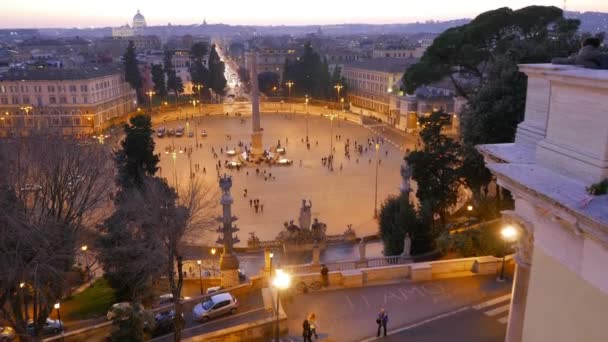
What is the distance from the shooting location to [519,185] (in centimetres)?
603

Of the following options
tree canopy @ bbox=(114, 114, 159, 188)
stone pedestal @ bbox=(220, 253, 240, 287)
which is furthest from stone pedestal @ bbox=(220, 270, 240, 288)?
tree canopy @ bbox=(114, 114, 159, 188)

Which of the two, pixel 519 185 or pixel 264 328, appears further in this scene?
pixel 264 328

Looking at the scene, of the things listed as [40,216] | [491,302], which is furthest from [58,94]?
[491,302]

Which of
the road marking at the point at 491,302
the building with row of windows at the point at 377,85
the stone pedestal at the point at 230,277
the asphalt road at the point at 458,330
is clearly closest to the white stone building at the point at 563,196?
the asphalt road at the point at 458,330

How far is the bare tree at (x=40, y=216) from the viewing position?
11.0m

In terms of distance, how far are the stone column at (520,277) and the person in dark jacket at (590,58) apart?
80.2 inches

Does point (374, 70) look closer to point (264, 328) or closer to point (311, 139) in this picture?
point (311, 139)

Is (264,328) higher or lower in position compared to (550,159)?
lower

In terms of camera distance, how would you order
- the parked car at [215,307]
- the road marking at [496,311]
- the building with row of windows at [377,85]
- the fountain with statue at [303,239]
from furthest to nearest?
the building with row of windows at [377,85] < the fountain with statue at [303,239] < the parked car at [215,307] < the road marking at [496,311]

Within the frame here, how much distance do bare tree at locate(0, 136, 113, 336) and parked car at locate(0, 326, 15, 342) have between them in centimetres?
56

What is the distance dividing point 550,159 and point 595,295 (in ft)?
5.18

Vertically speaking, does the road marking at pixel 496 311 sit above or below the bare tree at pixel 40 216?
below

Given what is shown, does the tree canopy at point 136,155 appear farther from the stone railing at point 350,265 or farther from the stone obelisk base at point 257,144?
the stone obelisk base at point 257,144

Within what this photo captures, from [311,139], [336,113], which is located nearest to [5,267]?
[311,139]
